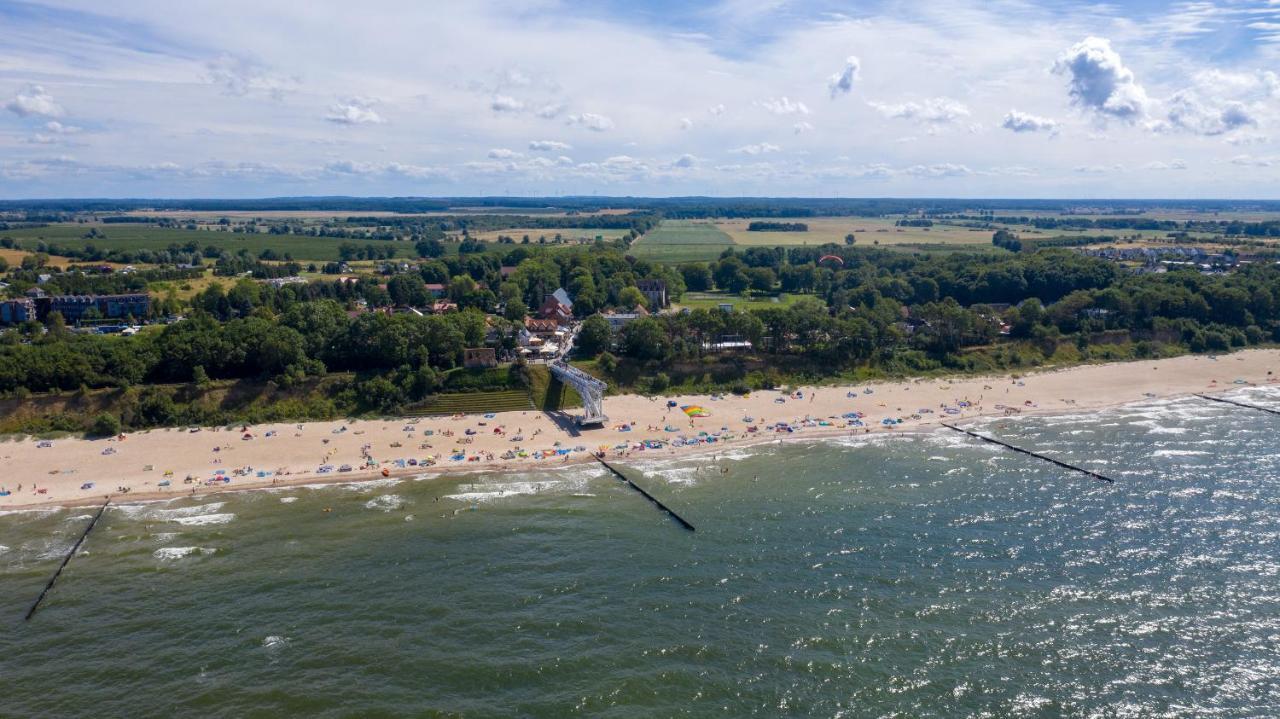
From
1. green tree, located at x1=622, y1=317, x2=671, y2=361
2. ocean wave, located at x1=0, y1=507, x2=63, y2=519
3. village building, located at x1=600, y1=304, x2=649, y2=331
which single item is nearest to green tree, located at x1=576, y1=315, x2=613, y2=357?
green tree, located at x1=622, y1=317, x2=671, y2=361

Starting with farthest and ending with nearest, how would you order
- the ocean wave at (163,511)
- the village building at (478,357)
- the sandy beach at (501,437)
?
the village building at (478,357) < the sandy beach at (501,437) < the ocean wave at (163,511)

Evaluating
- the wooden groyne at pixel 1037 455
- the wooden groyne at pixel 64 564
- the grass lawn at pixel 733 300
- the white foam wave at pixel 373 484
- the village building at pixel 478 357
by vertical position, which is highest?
the grass lawn at pixel 733 300

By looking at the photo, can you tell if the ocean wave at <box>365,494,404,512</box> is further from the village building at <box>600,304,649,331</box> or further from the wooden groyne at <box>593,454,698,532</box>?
the village building at <box>600,304,649,331</box>

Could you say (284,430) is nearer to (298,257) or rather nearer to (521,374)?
(521,374)

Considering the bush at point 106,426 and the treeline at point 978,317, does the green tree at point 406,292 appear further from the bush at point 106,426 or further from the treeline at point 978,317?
the bush at point 106,426

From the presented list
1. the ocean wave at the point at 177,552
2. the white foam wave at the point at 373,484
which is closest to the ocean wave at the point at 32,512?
the ocean wave at the point at 177,552

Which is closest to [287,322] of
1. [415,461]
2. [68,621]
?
[415,461]
